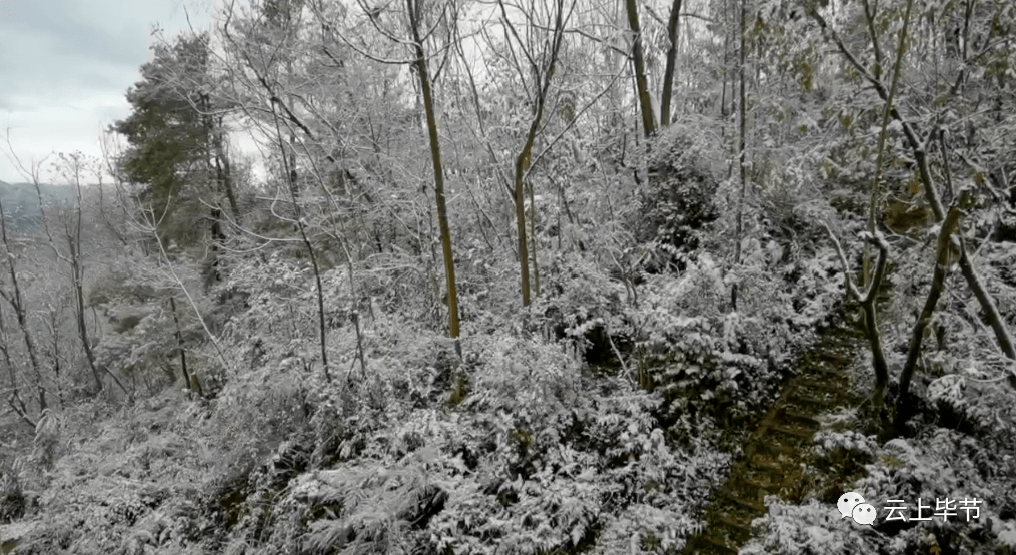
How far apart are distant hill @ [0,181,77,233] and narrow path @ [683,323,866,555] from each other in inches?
749

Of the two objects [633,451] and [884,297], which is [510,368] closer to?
[633,451]

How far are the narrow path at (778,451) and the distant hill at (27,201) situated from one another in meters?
19.0

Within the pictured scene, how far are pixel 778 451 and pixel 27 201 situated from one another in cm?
2179

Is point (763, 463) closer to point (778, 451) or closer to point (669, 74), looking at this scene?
point (778, 451)

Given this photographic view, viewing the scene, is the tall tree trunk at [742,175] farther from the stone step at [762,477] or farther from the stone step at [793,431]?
the stone step at [762,477]

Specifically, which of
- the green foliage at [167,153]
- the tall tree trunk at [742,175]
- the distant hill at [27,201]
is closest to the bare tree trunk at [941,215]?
the tall tree trunk at [742,175]

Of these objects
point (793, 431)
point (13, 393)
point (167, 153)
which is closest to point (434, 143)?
point (793, 431)

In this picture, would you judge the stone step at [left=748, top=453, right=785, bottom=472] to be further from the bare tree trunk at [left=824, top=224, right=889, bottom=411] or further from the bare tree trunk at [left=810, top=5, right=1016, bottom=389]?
the bare tree trunk at [left=810, top=5, right=1016, bottom=389]

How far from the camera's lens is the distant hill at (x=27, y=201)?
15.3 metres

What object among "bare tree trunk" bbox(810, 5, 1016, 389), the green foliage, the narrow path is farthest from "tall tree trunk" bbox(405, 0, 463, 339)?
the green foliage

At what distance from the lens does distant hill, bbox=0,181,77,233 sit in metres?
15.3

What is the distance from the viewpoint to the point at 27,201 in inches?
643

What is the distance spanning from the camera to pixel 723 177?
7.87m

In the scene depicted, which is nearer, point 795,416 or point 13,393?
point 795,416
